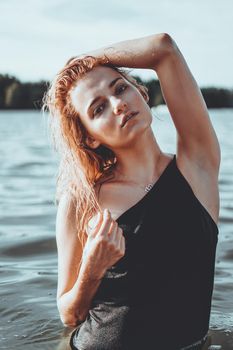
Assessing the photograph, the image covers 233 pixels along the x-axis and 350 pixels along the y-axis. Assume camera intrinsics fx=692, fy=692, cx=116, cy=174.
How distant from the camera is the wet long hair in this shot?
3.40 metres

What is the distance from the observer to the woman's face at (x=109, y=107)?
326 cm

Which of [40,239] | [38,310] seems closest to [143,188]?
[38,310]

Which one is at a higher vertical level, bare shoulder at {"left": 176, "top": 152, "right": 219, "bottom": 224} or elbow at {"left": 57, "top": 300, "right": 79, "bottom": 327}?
bare shoulder at {"left": 176, "top": 152, "right": 219, "bottom": 224}

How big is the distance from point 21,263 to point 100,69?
297 centimetres

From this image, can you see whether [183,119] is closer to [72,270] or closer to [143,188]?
[143,188]

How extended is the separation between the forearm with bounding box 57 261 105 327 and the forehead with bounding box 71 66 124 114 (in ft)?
2.74

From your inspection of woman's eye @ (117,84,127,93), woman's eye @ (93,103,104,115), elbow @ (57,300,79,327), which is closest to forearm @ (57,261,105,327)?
elbow @ (57,300,79,327)

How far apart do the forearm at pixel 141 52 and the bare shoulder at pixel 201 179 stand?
502mm

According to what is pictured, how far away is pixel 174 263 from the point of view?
328cm

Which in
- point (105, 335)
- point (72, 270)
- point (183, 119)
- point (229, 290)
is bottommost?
point (229, 290)

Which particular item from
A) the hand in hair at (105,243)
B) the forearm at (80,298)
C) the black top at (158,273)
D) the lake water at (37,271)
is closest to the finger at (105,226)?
the hand in hair at (105,243)

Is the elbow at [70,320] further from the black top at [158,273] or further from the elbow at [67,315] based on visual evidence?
the black top at [158,273]

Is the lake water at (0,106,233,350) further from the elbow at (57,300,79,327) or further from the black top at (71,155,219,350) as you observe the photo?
the black top at (71,155,219,350)

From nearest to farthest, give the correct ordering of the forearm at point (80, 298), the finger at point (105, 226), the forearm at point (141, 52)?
the finger at point (105, 226) < the forearm at point (80, 298) < the forearm at point (141, 52)
